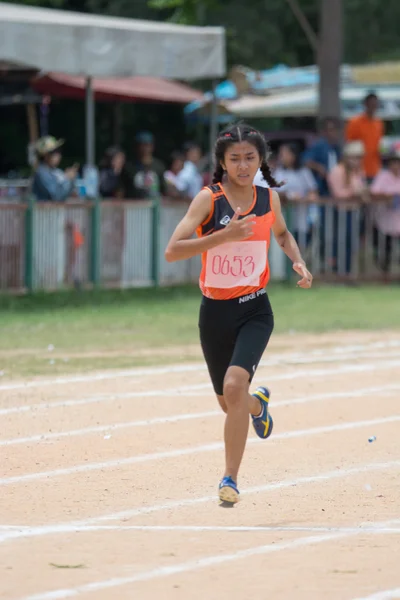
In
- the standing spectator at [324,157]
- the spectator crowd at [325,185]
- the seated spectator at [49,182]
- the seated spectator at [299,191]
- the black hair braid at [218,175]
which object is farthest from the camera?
the standing spectator at [324,157]

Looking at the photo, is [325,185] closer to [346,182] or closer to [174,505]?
[346,182]

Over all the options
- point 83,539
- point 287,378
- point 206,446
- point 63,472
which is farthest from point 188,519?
point 287,378

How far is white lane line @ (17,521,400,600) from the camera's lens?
5.54 metres

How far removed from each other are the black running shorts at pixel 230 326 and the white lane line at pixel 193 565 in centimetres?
127

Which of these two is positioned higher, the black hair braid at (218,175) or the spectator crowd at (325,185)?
the black hair braid at (218,175)

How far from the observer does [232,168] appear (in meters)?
7.75

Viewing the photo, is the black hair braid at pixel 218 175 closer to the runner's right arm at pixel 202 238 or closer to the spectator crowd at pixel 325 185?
the runner's right arm at pixel 202 238

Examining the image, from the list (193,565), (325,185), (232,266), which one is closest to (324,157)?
(325,185)

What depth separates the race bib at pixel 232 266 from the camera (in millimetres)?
7699

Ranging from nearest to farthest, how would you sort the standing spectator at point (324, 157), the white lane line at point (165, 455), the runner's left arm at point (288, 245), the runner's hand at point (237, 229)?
1. the runner's hand at point (237, 229)
2. the runner's left arm at point (288, 245)
3. the white lane line at point (165, 455)
4. the standing spectator at point (324, 157)

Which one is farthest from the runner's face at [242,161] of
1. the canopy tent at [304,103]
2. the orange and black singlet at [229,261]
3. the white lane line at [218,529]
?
the canopy tent at [304,103]

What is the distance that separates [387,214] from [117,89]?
5992 mm

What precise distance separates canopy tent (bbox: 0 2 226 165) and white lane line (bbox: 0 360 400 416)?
687 cm

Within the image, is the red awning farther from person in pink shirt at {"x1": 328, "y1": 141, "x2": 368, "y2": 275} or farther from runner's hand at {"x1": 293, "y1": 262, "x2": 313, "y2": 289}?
runner's hand at {"x1": 293, "y1": 262, "x2": 313, "y2": 289}
